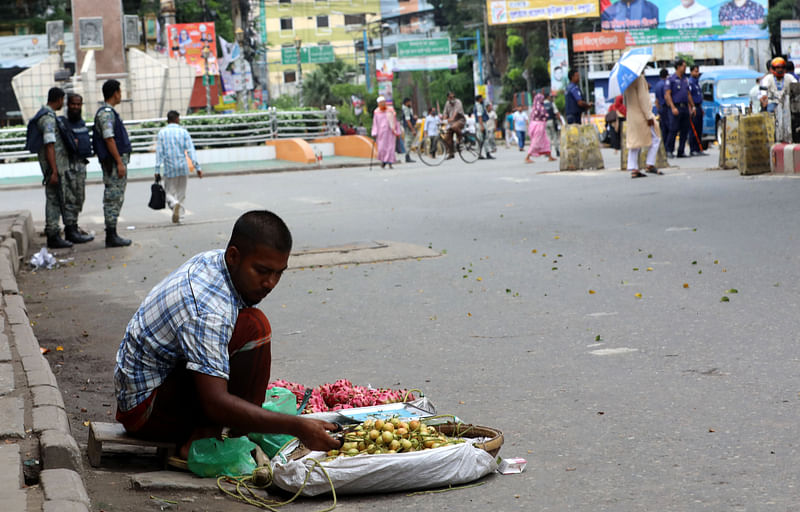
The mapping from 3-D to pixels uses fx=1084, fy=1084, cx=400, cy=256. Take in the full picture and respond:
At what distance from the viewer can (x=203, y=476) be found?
3908mm

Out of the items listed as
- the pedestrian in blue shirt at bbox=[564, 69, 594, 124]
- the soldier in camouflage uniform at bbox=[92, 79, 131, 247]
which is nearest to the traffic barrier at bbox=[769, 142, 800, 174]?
the pedestrian in blue shirt at bbox=[564, 69, 594, 124]

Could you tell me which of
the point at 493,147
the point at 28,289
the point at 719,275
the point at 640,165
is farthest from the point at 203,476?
the point at 493,147

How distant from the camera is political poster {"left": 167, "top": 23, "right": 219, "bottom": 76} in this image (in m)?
42.7

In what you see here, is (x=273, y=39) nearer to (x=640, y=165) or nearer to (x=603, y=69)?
(x=603, y=69)

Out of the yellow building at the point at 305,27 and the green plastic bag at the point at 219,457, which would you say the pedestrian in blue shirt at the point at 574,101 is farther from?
the yellow building at the point at 305,27

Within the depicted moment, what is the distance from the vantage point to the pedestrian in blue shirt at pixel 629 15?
55.7 meters

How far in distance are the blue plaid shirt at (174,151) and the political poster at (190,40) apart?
1126 inches

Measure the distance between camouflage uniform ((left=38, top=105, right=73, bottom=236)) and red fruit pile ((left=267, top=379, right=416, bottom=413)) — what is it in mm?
8158

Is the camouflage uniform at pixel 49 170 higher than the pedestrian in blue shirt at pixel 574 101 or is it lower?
lower

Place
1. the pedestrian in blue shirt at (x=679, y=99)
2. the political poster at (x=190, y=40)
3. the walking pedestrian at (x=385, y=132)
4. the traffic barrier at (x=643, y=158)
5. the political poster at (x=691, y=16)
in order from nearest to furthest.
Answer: the traffic barrier at (x=643, y=158), the pedestrian in blue shirt at (x=679, y=99), the walking pedestrian at (x=385, y=132), the political poster at (x=190, y=40), the political poster at (x=691, y=16)

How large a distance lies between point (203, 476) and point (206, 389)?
55 cm

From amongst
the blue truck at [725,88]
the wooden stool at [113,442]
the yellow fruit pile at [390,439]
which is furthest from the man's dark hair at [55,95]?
the blue truck at [725,88]

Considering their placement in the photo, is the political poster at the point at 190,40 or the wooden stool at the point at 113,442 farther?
the political poster at the point at 190,40

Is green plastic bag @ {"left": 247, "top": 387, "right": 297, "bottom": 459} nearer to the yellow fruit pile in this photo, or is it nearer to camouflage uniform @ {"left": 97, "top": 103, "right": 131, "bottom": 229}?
the yellow fruit pile
